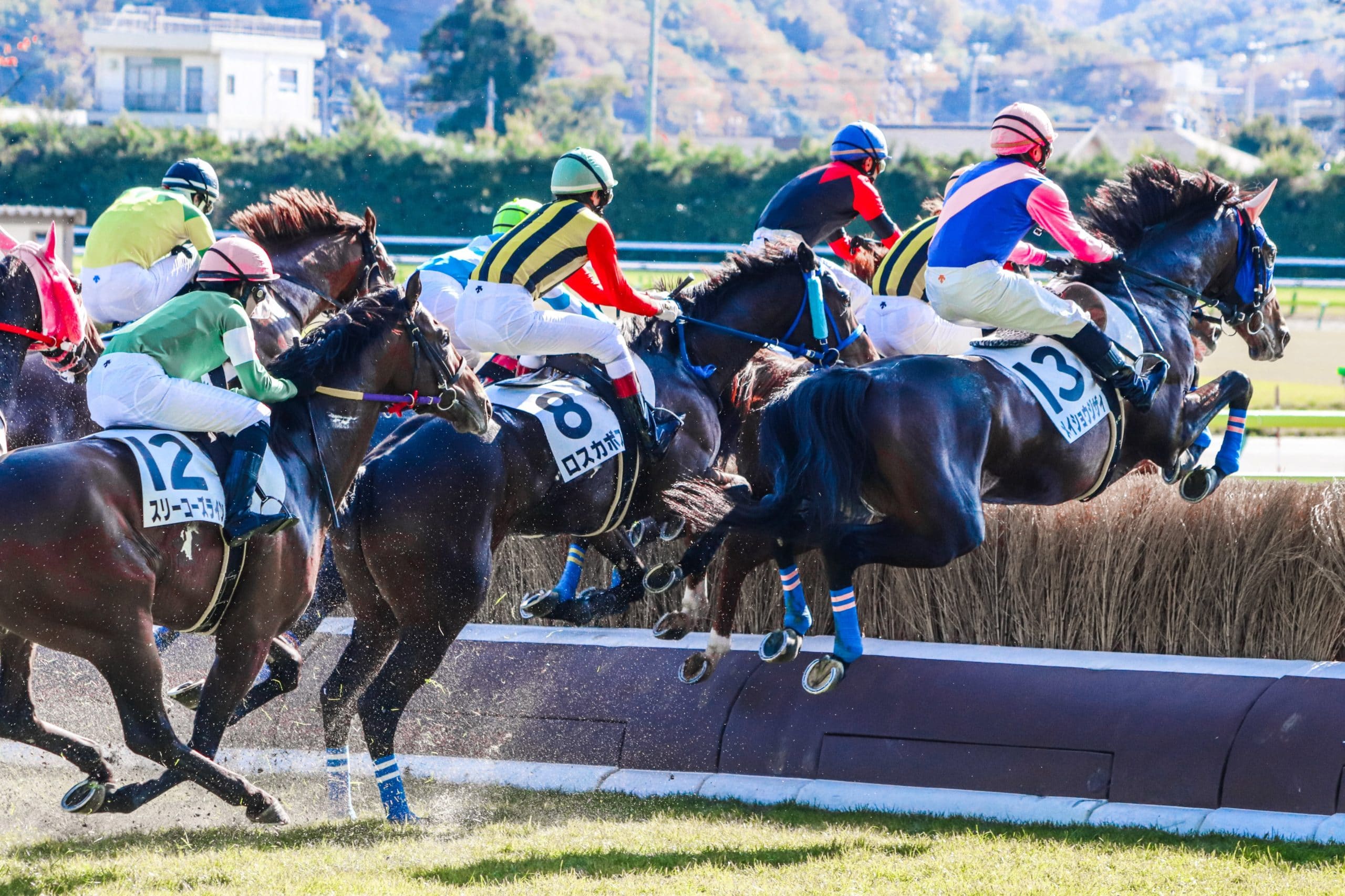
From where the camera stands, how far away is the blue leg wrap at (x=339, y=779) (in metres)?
5.92

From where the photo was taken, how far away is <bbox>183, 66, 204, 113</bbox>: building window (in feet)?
242

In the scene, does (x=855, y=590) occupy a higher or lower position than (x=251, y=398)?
lower

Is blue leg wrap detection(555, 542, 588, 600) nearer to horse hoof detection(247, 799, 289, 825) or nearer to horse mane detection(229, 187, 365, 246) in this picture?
horse hoof detection(247, 799, 289, 825)

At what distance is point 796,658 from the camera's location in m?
6.42

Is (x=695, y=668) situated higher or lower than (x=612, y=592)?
lower

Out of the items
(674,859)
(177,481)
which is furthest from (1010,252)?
(177,481)

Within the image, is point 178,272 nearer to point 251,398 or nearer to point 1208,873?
point 251,398

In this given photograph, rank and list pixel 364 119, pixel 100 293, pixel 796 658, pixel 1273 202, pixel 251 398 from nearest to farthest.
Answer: pixel 251 398
pixel 796 658
pixel 100 293
pixel 1273 202
pixel 364 119

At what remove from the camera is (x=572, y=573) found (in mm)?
7090

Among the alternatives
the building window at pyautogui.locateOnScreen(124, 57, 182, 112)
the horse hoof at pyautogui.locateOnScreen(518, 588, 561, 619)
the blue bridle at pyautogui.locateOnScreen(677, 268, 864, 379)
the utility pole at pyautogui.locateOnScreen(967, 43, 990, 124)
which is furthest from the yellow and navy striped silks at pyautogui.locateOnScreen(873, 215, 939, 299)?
the utility pole at pyautogui.locateOnScreen(967, 43, 990, 124)

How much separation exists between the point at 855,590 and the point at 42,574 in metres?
3.22

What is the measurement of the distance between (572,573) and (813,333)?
1448mm

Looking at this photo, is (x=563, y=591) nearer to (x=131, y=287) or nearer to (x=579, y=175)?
(x=579, y=175)

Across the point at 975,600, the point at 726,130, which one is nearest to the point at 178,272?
the point at 975,600
